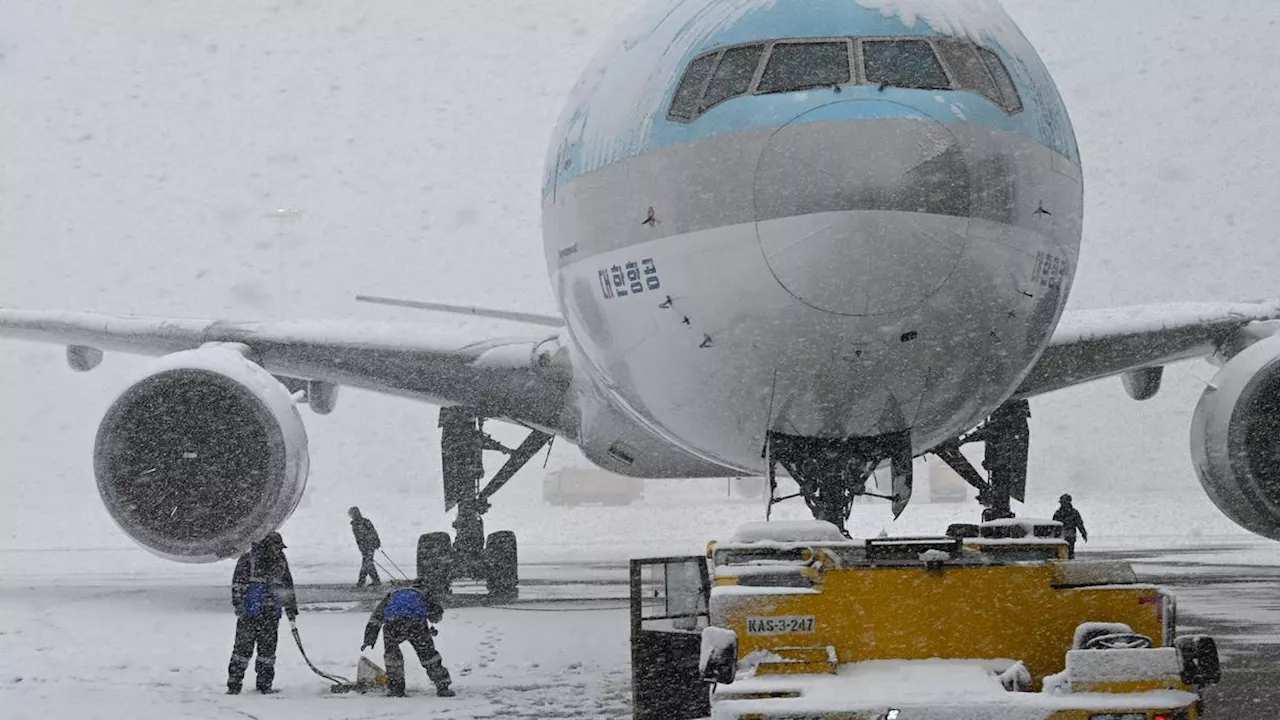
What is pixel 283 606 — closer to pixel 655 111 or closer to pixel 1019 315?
pixel 655 111

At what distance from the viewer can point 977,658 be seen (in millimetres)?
4535

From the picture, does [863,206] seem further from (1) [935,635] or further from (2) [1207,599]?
(2) [1207,599]

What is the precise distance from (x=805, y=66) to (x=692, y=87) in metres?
0.63

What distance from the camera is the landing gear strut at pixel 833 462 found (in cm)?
711

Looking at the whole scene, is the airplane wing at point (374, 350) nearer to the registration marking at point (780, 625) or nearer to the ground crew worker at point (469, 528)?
the ground crew worker at point (469, 528)

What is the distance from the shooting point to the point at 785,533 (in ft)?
17.1

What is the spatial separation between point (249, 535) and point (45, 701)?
321 cm

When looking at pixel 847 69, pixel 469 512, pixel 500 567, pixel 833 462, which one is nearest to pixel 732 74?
pixel 847 69

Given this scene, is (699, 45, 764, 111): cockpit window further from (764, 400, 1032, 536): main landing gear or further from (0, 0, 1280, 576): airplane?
(764, 400, 1032, 536): main landing gear

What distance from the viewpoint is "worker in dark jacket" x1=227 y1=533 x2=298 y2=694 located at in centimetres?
799

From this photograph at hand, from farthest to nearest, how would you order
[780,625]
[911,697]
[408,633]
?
1. [408,633]
2. [780,625]
3. [911,697]

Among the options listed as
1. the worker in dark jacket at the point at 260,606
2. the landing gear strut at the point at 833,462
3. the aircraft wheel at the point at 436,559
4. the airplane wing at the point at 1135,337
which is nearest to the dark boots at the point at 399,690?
the worker in dark jacket at the point at 260,606

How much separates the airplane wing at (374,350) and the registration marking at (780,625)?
269 inches

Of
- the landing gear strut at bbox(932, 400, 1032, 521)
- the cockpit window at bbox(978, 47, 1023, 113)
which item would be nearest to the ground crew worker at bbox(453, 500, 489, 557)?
the landing gear strut at bbox(932, 400, 1032, 521)
